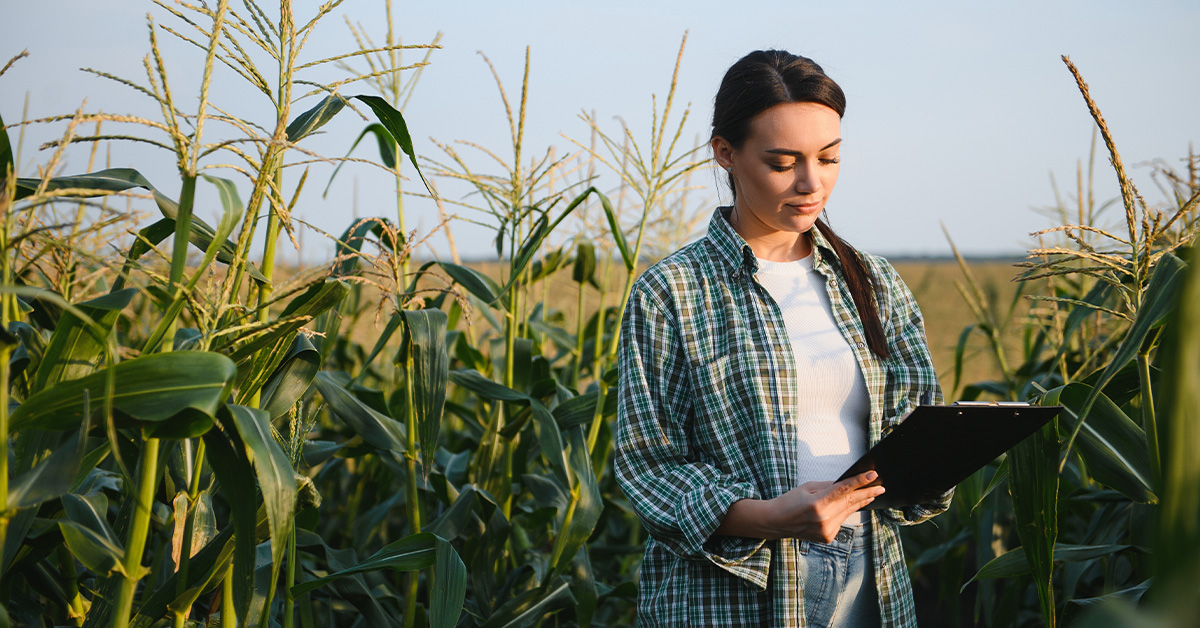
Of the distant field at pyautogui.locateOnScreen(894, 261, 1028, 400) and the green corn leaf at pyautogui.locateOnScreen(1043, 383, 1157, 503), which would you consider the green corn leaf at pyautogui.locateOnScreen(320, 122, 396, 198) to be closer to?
the green corn leaf at pyautogui.locateOnScreen(1043, 383, 1157, 503)

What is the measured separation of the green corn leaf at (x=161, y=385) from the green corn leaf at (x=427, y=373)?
672 millimetres

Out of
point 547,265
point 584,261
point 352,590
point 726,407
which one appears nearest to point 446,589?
point 352,590

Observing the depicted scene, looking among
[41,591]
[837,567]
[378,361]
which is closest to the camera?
[837,567]

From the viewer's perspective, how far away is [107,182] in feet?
3.84

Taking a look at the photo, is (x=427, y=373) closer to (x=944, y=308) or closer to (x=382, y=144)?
(x=382, y=144)

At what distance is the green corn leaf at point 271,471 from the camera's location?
3.32 feet

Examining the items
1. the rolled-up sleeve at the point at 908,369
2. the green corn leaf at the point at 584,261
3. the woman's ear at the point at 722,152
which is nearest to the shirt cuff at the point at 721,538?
the rolled-up sleeve at the point at 908,369

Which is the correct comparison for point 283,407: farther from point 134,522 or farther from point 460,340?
point 460,340

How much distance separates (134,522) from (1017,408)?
4.16ft

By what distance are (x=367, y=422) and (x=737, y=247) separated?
0.93 m

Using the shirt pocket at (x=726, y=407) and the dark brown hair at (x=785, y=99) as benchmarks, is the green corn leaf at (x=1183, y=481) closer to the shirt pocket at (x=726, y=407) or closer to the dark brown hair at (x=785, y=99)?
the shirt pocket at (x=726, y=407)

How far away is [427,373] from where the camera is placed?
1639 mm

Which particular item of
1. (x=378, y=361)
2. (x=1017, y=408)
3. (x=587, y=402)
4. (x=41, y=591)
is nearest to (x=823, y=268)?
(x=1017, y=408)

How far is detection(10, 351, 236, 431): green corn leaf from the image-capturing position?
929mm
